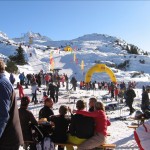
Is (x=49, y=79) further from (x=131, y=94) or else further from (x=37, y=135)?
(x=37, y=135)

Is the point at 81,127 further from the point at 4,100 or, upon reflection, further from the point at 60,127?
the point at 4,100

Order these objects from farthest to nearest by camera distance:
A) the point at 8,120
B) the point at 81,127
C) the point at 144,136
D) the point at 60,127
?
the point at 60,127 → the point at 81,127 → the point at 8,120 → the point at 144,136

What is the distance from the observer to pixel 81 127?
21.2 feet

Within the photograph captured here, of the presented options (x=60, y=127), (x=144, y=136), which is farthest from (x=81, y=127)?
(x=144, y=136)

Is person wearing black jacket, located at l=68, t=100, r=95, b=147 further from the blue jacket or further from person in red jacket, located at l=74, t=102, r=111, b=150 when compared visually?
the blue jacket

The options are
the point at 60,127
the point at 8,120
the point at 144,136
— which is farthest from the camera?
the point at 60,127

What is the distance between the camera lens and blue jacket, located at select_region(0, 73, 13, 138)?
347 cm

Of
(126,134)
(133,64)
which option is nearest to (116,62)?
(133,64)

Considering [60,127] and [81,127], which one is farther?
[60,127]

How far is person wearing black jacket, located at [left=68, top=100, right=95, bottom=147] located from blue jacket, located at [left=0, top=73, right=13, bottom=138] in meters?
3.01

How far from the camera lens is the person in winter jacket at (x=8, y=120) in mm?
3500

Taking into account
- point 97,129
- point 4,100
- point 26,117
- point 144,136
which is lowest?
point 97,129

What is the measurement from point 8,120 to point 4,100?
211mm

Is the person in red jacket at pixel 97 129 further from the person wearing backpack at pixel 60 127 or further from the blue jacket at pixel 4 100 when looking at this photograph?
the blue jacket at pixel 4 100
